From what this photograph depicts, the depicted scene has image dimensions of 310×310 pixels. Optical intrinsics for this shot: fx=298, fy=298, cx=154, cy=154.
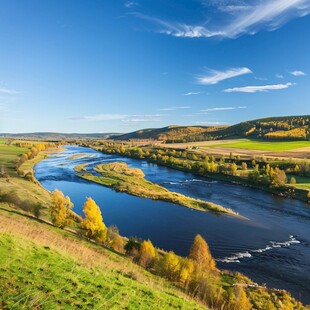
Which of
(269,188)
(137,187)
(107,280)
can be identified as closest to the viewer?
(107,280)

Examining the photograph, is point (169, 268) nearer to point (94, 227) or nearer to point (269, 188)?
point (94, 227)

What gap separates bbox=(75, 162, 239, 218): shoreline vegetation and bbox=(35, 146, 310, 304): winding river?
88.9 inches

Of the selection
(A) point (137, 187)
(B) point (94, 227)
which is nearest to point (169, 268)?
(B) point (94, 227)

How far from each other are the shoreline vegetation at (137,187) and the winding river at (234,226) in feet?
7.41

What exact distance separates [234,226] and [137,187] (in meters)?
30.4

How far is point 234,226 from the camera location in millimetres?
48469

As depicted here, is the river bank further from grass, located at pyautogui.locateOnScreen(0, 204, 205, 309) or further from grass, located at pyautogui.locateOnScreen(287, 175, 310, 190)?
grass, located at pyautogui.locateOnScreen(0, 204, 205, 309)

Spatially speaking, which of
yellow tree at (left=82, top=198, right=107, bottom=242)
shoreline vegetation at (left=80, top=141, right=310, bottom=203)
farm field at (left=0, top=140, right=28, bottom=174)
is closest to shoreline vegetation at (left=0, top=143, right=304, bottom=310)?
yellow tree at (left=82, top=198, right=107, bottom=242)

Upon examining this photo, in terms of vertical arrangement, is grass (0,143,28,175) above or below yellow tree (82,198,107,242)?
above

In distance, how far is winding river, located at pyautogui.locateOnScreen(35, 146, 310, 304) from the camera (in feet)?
112

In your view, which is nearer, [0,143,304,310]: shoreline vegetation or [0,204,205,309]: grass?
[0,204,205,309]: grass

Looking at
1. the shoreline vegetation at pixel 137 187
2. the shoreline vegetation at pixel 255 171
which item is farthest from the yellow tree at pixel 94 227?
the shoreline vegetation at pixel 255 171

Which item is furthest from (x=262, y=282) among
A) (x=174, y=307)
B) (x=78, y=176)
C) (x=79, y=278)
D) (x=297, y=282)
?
(x=78, y=176)

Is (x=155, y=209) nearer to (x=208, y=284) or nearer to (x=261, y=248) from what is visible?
(x=261, y=248)
